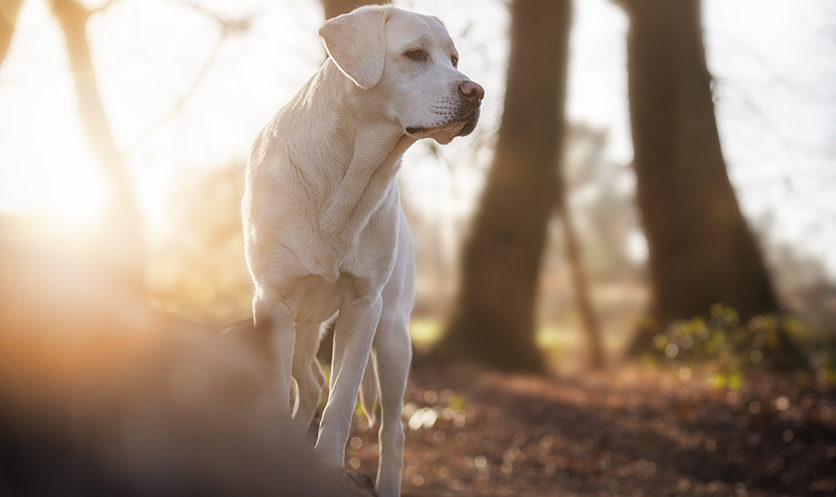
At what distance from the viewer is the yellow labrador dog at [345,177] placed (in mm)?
3479

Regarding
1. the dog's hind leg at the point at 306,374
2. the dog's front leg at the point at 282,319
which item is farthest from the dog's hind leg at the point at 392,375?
the dog's front leg at the point at 282,319

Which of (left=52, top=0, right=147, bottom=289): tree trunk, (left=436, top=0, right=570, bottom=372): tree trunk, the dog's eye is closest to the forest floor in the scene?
(left=436, top=0, right=570, bottom=372): tree trunk

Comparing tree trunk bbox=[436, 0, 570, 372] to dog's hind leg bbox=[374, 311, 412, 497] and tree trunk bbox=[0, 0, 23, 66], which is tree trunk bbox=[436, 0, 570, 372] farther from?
dog's hind leg bbox=[374, 311, 412, 497]

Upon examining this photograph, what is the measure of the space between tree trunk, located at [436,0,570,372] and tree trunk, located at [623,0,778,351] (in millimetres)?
1383

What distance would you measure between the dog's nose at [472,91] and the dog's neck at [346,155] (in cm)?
34

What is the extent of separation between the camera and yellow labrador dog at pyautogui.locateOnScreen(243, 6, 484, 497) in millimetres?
3479

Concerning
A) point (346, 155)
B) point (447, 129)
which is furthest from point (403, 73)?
point (346, 155)

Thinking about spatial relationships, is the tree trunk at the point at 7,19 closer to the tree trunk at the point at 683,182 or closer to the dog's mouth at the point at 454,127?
the dog's mouth at the point at 454,127

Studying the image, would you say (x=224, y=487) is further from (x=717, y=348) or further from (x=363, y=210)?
(x=717, y=348)

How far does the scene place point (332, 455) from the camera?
3.39 metres

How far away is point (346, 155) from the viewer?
361 centimetres

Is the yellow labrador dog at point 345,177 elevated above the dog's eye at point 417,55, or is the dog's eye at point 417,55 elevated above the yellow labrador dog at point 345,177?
the dog's eye at point 417,55

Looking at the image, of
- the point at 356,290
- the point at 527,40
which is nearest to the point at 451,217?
the point at 527,40

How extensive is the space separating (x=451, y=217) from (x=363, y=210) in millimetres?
29905
